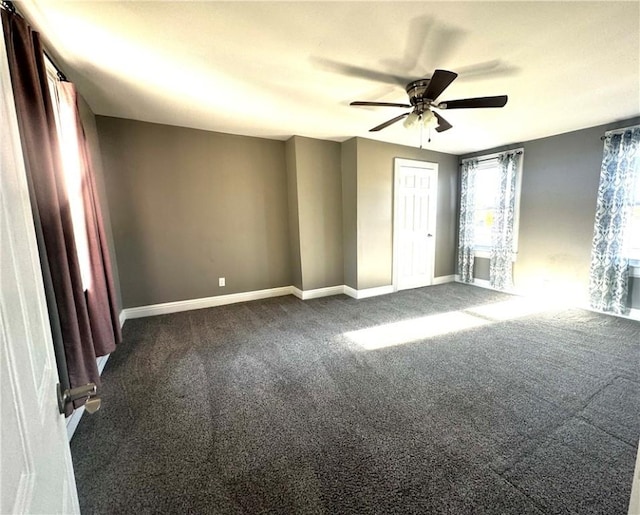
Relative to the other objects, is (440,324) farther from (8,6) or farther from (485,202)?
(8,6)

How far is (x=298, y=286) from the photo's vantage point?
14.3 feet

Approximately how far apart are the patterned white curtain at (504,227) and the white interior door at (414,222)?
952 millimetres

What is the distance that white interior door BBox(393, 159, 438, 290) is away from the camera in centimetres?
452

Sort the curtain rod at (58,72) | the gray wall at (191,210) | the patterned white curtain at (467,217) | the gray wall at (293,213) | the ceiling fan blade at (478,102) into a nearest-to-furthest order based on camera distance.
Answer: the curtain rod at (58,72), the ceiling fan blade at (478,102), the gray wall at (191,210), the gray wall at (293,213), the patterned white curtain at (467,217)

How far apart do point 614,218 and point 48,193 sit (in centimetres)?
547

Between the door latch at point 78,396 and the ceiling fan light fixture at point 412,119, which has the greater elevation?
the ceiling fan light fixture at point 412,119

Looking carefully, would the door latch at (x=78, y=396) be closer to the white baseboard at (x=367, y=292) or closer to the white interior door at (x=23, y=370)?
the white interior door at (x=23, y=370)

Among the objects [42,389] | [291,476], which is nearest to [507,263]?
[291,476]

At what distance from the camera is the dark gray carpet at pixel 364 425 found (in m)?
1.30

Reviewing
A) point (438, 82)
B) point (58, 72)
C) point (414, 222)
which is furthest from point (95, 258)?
point (414, 222)

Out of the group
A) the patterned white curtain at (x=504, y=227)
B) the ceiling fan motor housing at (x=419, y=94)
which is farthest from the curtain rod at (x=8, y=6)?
the patterned white curtain at (x=504, y=227)

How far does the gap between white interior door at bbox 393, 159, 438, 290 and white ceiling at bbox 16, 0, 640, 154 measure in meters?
1.41

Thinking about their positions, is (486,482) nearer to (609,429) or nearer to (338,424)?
(338,424)

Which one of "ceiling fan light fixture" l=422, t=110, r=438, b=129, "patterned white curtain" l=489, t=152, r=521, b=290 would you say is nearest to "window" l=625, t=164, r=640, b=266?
"patterned white curtain" l=489, t=152, r=521, b=290
